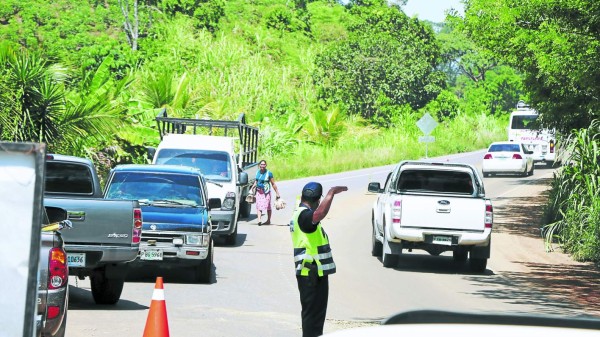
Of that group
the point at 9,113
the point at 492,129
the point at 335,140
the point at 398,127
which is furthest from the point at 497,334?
the point at 492,129

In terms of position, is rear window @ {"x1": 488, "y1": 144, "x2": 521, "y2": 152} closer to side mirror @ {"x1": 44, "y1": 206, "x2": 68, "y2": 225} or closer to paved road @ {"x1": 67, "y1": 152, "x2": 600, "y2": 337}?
paved road @ {"x1": 67, "y1": 152, "x2": 600, "y2": 337}

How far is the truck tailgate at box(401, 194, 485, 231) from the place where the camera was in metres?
21.1

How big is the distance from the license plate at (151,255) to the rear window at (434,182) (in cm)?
570

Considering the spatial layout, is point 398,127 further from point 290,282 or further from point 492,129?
point 290,282

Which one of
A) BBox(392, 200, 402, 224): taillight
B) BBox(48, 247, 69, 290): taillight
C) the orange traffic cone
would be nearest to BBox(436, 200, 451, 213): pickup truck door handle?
BBox(392, 200, 402, 224): taillight

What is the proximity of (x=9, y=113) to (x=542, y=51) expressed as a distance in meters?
11.9

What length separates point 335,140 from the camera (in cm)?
6225

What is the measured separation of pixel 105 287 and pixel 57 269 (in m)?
4.99

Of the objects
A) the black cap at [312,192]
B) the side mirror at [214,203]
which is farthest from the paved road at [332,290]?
the black cap at [312,192]

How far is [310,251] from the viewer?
37.4 feet

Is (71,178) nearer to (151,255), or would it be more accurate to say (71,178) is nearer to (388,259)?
(151,255)

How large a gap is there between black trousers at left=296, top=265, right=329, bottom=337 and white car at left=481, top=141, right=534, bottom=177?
4238cm

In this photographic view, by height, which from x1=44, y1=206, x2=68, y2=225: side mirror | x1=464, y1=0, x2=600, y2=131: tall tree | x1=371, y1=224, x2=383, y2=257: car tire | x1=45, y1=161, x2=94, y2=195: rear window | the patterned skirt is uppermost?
x1=464, y1=0, x2=600, y2=131: tall tree

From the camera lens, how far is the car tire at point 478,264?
21828mm
